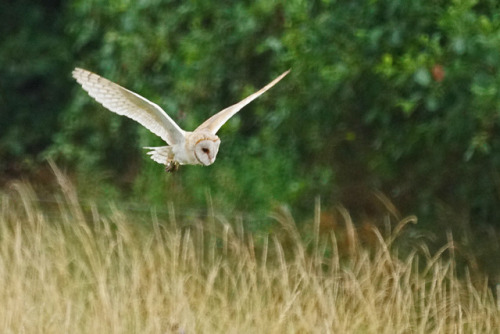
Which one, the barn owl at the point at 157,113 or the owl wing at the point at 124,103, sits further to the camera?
the owl wing at the point at 124,103

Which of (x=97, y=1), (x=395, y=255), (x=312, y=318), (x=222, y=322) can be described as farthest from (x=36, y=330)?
(x=97, y=1)

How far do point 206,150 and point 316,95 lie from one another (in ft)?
9.13

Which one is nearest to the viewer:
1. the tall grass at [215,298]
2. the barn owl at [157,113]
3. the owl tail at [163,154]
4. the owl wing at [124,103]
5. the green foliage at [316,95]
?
the barn owl at [157,113]

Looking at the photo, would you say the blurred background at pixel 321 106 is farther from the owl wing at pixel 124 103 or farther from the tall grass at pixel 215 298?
the owl wing at pixel 124 103

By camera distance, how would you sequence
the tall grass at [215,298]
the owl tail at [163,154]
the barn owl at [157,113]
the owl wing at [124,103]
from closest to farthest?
1. the barn owl at [157,113]
2. the owl wing at [124,103]
3. the owl tail at [163,154]
4. the tall grass at [215,298]

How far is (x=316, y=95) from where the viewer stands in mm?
6383

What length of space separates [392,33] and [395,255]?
1277 millimetres

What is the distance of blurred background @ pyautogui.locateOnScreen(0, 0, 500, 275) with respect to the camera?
5750 mm

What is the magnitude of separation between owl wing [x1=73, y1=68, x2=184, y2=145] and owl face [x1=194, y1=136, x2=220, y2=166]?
24 centimetres

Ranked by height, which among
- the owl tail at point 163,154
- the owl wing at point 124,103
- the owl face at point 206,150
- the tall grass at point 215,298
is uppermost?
the owl wing at point 124,103

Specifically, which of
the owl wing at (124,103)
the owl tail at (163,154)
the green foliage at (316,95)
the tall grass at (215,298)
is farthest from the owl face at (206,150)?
the green foliage at (316,95)

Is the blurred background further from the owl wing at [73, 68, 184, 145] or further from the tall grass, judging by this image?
the owl wing at [73, 68, 184, 145]

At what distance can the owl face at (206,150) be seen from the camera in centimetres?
362

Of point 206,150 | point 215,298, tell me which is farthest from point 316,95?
point 206,150
